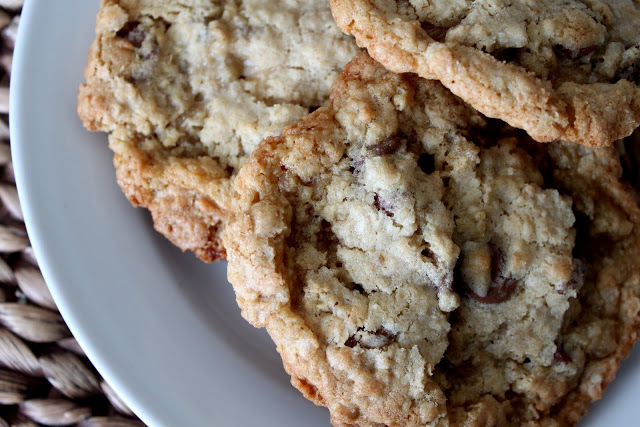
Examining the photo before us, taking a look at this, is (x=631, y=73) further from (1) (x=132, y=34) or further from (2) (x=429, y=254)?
(1) (x=132, y=34)

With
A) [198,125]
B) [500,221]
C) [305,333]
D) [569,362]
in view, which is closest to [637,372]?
[569,362]

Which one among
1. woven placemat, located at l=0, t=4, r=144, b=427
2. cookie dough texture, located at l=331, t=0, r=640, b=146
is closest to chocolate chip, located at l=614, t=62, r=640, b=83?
cookie dough texture, located at l=331, t=0, r=640, b=146

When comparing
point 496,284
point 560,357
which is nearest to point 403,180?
point 496,284

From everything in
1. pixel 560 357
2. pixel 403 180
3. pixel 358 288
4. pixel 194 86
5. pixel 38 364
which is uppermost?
pixel 403 180

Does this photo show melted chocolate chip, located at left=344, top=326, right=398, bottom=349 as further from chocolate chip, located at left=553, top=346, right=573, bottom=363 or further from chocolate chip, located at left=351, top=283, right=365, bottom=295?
chocolate chip, located at left=553, top=346, right=573, bottom=363

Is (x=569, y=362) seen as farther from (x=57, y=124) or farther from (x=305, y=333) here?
(x=57, y=124)

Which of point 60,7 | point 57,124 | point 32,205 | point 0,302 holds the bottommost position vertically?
point 0,302

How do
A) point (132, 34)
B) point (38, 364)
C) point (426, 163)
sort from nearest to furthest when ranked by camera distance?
point (426, 163), point (132, 34), point (38, 364)
